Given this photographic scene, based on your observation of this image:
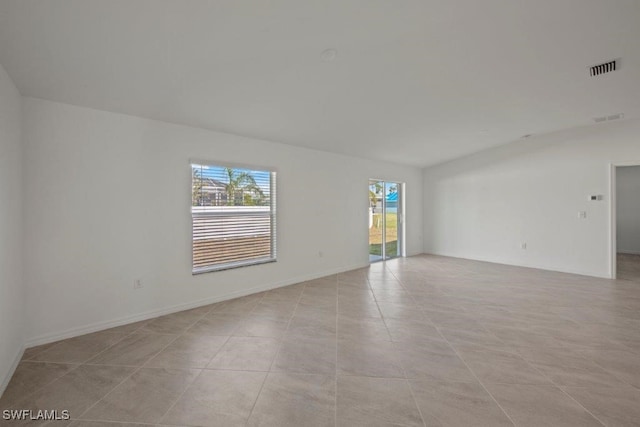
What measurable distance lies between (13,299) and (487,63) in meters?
4.99

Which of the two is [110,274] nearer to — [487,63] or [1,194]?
[1,194]

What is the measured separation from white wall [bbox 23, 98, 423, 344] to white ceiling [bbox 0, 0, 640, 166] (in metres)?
0.28

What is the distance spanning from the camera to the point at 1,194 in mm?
2068

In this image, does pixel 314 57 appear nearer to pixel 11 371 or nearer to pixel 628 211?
pixel 11 371

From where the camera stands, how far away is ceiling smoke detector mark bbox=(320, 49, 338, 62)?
2.38m

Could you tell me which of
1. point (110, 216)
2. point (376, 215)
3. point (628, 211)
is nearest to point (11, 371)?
point (110, 216)

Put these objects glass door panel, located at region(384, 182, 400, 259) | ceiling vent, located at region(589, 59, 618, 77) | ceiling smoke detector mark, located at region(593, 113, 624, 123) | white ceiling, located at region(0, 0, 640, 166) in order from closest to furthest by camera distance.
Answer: white ceiling, located at region(0, 0, 640, 166) → ceiling vent, located at region(589, 59, 618, 77) → ceiling smoke detector mark, located at region(593, 113, 624, 123) → glass door panel, located at region(384, 182, 400, 259)

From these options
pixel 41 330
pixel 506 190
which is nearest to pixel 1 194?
pixel 41 330

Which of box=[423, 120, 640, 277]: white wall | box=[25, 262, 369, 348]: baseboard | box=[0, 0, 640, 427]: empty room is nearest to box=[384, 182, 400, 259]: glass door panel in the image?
box=[423, 120, 640, 277]: white wall

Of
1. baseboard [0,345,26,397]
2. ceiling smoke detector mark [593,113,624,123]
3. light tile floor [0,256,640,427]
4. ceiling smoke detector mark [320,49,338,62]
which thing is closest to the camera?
light tile floor [0,256,640,427]

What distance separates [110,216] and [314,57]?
2.79 metres

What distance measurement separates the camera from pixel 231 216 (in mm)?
4023

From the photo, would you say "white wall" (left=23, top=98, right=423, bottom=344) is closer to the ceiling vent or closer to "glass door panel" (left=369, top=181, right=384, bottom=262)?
→ "glass door panel" (left=369, top=181, right=384, bottom=262)

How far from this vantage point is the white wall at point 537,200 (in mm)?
5129
